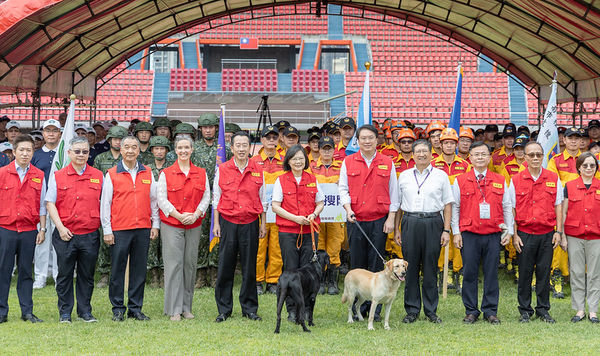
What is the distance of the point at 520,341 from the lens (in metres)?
6.31

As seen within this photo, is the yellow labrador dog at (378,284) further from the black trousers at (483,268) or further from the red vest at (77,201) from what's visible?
the red vest at (77,201)

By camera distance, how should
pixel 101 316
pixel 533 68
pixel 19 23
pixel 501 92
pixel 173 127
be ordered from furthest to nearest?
pixel 501 92, pixel 533 68, pixel 173 127, pixel 19 23, pixel 101 316

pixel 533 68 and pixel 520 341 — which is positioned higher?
pixel 533 68

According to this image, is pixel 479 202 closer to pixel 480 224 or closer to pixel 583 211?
pixel 480 224

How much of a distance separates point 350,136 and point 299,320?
4004mm

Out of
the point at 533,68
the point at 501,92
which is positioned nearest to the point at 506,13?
the point at 533,68

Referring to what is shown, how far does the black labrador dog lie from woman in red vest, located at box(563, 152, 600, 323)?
2819mm

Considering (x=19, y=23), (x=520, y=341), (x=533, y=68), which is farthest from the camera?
(x=533, y=68)

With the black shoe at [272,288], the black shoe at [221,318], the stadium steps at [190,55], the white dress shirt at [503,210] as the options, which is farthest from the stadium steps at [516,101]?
the black shoe at [221,318]

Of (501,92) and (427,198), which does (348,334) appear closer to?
(427,198)

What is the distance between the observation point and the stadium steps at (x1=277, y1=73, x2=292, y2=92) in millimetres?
28562

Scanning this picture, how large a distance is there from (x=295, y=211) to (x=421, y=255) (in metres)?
1.43

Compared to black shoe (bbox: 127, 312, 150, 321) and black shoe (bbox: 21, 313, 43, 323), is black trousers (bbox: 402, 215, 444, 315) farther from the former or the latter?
black shoe (bbox: 21, 313, 43, 323)

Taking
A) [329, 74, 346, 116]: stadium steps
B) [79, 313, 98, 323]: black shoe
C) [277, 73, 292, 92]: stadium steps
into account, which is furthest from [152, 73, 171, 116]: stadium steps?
[79, 313, 98, 323]: black shoe
